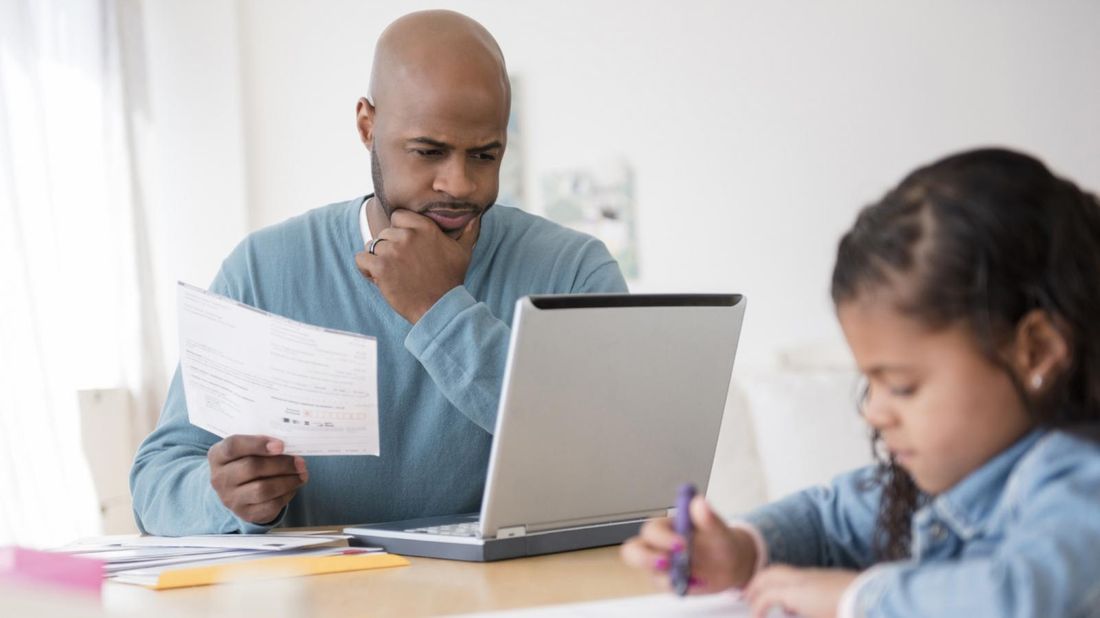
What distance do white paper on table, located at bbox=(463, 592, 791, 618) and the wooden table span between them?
0.10 feet

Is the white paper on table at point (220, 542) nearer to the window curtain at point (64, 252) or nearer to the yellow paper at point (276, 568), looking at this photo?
the yellow paper at point (276, 568)

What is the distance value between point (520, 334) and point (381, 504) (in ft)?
1.94

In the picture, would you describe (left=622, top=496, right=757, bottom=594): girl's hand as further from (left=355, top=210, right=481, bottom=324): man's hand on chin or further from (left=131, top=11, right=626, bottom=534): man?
(left=355, top=210, right=481, bottom=324): man's hand on chin

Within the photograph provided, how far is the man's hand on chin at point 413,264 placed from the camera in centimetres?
138

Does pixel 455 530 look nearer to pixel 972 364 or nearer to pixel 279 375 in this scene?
pixel 279 375

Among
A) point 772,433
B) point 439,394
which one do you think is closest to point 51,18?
point 439,394

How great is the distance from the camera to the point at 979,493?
76 centimetres

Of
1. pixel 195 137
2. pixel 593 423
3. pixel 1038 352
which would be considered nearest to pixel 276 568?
pixel 593 423

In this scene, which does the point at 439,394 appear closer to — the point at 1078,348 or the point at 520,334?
the point at 520,334

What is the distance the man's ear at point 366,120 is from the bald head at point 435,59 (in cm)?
5

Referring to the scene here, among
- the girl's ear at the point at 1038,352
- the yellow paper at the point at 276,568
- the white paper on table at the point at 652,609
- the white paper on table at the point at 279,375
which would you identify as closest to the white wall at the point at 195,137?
the white paper on table at the point at 279,375

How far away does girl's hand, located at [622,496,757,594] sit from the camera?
32.9 inches

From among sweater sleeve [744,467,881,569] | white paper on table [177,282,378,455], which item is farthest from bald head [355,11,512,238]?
sweater sleeve [744,467,881,569]

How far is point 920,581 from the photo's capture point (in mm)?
690
